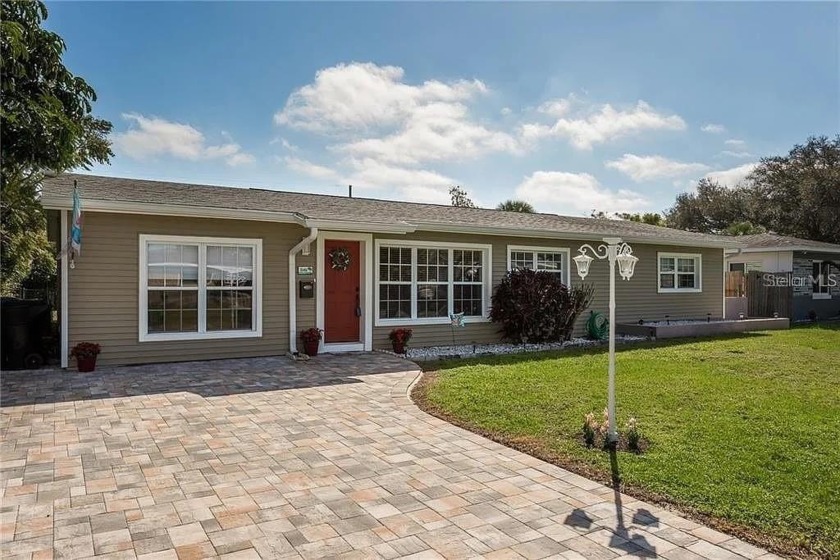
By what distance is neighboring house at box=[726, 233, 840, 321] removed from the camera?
18.5m

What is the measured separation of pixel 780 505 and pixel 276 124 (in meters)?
13.4

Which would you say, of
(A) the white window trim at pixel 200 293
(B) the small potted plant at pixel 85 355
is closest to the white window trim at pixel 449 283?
(A) the white window trim at pixel 200 293

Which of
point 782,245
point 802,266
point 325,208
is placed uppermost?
point 325,208

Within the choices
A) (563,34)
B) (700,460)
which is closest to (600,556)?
(700,460)

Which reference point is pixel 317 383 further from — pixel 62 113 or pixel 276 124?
pixel 276 124

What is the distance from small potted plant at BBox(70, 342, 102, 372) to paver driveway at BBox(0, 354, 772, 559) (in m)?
1.43

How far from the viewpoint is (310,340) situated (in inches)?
373

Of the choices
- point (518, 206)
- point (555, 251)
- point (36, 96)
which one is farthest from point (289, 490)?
point (518, 206)

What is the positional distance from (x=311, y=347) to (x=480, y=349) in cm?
344

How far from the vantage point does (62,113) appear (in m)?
6.28

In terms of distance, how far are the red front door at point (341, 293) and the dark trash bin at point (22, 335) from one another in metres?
4.52

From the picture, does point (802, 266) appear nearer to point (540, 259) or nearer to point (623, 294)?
point (623, 294)

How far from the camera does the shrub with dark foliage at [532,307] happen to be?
11297 mm

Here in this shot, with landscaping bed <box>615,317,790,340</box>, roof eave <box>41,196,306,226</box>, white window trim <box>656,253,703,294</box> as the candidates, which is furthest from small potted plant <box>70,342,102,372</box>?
white window trim <box>656,253,703,294</box>
